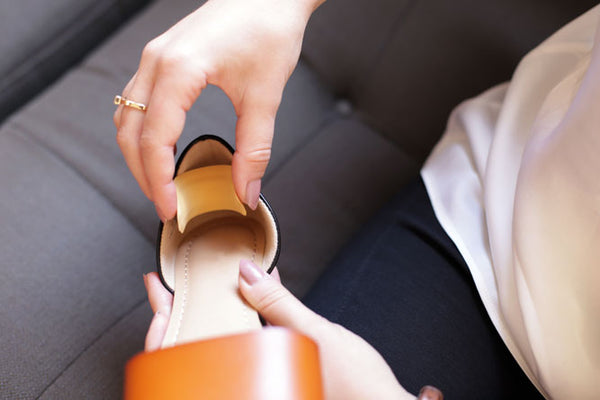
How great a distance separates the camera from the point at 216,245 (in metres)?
0.60

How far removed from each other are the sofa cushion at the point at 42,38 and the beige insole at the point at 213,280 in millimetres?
427

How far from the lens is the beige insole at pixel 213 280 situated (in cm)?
49

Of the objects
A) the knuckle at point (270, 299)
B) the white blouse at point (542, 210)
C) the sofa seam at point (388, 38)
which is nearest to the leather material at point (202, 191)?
the knuckle at point (270, 299)

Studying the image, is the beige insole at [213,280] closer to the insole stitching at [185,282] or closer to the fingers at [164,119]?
the insole stitching at [185,282]

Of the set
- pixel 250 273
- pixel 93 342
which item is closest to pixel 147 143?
pixel 250 273

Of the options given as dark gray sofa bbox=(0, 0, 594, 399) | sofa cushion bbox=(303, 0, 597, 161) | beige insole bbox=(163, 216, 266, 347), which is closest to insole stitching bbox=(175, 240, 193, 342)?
beige insole bbox=(163, 216, 266, 347)

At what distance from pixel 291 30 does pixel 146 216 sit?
34cm

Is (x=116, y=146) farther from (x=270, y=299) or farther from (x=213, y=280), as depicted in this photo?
(x=270, y=299)

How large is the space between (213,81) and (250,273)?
0.19 metres

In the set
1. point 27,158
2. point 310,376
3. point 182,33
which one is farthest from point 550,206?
point 27,158

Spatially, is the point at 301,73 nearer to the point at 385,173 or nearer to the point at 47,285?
the point at 385,173

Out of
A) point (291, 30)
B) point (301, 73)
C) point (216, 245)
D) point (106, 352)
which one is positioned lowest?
point (106, 352)

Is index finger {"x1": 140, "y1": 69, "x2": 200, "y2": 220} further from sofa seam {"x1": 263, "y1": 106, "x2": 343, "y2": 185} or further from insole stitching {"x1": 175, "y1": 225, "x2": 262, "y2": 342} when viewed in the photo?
sofa seam {"x1": 263, "y1": 106, "x2": 343, "y2": 185}

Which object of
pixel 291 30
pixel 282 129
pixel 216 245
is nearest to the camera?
pixel 291 30
